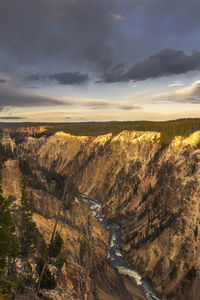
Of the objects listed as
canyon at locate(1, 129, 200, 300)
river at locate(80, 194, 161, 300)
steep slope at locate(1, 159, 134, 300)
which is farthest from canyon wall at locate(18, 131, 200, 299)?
steep slope at locate(1, 159, 134, 300)

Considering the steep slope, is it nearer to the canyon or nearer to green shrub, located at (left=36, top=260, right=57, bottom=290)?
the canyon

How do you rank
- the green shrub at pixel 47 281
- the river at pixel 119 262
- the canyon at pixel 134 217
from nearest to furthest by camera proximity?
1. the green shrub at pixel 47 281
2. the canyon at pixel 134 217
3. the river at pixel 119 262

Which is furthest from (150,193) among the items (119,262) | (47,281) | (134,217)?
(47,281)

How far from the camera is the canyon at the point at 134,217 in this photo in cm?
2828

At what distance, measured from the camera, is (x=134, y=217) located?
53844 millimetres

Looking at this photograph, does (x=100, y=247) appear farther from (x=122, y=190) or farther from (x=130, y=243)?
(x=122, y=190)

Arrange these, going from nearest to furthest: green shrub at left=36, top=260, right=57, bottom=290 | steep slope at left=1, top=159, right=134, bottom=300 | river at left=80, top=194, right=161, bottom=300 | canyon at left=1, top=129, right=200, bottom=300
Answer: green shrub at left=36, top=260, right=57, bottom=290
steep slope at left=1, top=159, right=134, bottom=300
canyon at left=1, top=129, right=200, bottom=300
river at left=80, top=194, right=161, bottom=300

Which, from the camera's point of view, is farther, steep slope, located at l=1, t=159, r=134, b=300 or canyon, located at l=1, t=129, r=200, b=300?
canyon, located at l=1, t=129, r=200, b=300

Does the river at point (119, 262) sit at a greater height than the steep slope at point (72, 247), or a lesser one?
lesser

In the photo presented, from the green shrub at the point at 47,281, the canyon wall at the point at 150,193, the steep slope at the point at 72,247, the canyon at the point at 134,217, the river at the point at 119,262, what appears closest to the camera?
the green shrub at the point at 47,281

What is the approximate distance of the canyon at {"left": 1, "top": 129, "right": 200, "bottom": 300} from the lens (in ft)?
92.8

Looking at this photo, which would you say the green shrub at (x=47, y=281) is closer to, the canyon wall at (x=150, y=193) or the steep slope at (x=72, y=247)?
the steep slope at (x=72, y=247)

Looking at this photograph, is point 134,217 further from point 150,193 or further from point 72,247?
point 72,247

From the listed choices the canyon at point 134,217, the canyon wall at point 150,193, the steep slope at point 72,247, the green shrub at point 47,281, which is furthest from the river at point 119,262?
the green shrub at point 47,281
